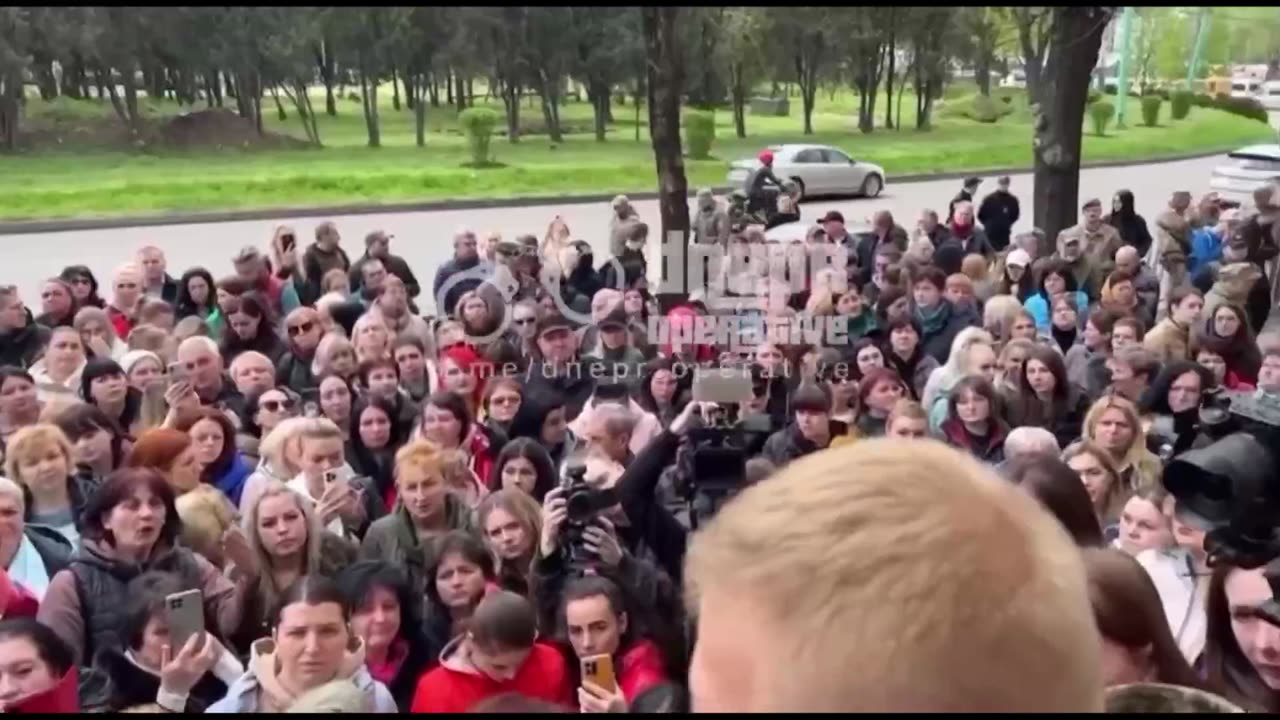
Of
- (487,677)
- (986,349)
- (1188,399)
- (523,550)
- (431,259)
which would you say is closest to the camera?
(487,677)

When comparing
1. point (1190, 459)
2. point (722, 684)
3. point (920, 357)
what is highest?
point (722, 684)

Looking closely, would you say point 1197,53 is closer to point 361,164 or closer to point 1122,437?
point 361,164

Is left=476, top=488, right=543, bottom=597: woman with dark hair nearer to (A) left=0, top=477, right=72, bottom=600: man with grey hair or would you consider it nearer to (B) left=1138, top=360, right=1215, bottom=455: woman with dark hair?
(A) left=0, top=477, right=72, bottom=600: man with grey hair

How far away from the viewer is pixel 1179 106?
38125 mm

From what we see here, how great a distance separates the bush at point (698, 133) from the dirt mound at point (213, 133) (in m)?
6.77

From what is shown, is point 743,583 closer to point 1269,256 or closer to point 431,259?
point 1269,256

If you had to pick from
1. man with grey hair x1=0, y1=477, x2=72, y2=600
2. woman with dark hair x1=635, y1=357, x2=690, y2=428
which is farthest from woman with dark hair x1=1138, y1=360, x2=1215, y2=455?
man with grey hair x1=0, y1=477, x2=72, y2=600

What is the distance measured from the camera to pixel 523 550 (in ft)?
13.9

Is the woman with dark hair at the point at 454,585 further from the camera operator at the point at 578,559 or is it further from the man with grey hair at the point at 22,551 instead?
the man with grey hair at the point at 22,551

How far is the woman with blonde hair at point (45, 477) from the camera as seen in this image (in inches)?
178

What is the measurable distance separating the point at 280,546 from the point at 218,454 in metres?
1.06

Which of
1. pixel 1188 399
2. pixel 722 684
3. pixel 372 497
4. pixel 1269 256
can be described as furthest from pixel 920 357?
pixel 722 684

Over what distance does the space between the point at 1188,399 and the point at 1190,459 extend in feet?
12.1

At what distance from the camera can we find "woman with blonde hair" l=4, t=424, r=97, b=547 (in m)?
4.52
